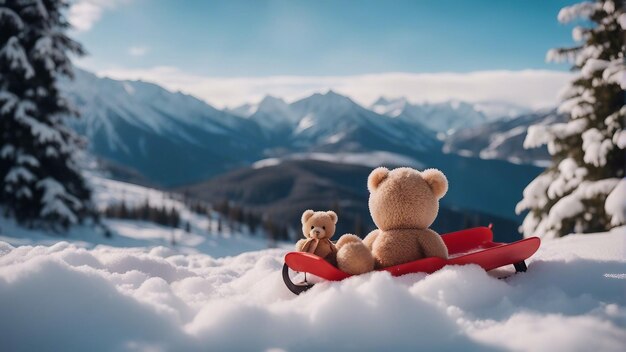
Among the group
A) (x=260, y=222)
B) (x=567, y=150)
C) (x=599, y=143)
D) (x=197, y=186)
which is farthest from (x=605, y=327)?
(x=197, y=186)

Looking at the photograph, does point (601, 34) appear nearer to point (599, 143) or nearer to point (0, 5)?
point (599, 143)

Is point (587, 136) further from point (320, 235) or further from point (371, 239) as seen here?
point (320, 235)

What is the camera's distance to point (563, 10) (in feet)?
27.3

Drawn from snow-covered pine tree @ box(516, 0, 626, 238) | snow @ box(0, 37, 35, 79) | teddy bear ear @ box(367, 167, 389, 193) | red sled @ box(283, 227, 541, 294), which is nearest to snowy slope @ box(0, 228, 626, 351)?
red sled @ box(283, 227, 541, 294)

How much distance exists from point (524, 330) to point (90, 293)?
1939mm

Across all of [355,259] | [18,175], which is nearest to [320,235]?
[355,259]

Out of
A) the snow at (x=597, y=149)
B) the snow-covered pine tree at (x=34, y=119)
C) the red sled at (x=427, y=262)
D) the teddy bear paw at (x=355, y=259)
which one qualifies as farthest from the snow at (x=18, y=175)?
the snow at (x=597, y=149)

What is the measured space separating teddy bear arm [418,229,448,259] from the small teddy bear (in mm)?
595

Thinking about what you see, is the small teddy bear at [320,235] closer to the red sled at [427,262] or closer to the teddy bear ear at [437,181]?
the red sled at [427,262]

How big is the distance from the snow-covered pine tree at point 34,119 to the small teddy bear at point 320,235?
909cm

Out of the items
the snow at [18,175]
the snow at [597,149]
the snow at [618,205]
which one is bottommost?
the snow at [618,205]

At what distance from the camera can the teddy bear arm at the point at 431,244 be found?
2.75 meters

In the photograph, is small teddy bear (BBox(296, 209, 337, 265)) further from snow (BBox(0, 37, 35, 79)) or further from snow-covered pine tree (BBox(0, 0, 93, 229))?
snow (BBox(0, 37, 35, 79))

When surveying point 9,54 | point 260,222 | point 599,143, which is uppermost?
point 9,54
